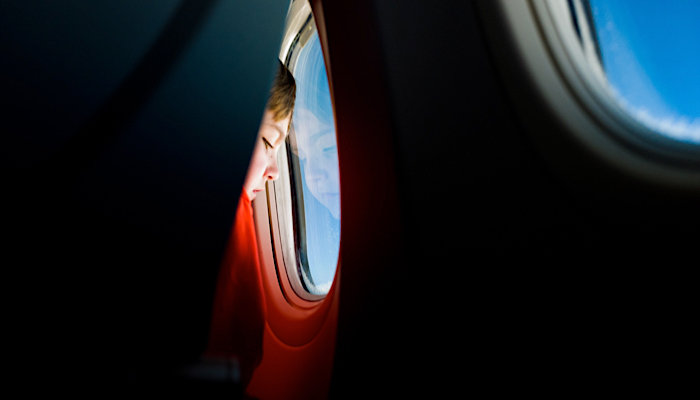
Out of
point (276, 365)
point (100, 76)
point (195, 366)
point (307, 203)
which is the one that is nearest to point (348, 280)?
point (195, 366)

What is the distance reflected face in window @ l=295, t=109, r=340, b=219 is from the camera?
4.23 feet

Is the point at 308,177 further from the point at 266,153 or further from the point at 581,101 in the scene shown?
the point at 581,101

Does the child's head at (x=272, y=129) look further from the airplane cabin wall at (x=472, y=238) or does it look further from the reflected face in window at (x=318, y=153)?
the airplane cabin wall at (x=472, y=238)

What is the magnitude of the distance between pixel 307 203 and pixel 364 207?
3.19ft

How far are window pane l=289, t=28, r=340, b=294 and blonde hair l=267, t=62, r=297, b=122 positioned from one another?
147 mm

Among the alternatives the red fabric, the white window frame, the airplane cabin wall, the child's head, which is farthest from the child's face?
the white window frame

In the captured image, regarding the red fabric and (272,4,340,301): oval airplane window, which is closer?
the red fabric

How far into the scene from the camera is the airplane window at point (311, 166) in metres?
1.33

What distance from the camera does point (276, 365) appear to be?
38.8 inches

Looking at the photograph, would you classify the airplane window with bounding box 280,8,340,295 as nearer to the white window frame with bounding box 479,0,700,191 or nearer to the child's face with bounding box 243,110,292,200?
the child's face with bounding box 243,110,292,200

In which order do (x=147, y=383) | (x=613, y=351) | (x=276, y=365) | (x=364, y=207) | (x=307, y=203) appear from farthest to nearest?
(x=307, y=203) → (x=276, y=365) → (x=364, y=207) → (x=613, y=351) → (x=147, y=383)

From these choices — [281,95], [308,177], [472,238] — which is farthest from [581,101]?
[308,177]

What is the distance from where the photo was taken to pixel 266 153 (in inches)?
49.4

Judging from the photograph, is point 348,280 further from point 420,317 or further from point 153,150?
point 153,150
